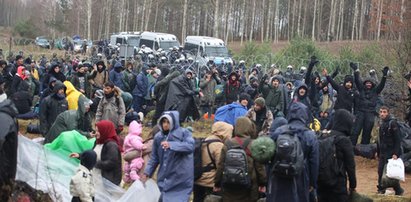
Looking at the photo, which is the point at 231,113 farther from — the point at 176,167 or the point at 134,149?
the point at 176,167

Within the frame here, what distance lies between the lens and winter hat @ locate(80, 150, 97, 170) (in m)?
7.18

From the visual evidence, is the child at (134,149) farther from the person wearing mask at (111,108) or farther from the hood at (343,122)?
the hood at (343,122)

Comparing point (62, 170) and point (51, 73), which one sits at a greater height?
point (51, 73)

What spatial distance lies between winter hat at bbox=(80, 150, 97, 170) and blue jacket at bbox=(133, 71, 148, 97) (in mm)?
10062

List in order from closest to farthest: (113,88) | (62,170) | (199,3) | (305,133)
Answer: (305,133)
(62,170)
(113,88)
(199,3)

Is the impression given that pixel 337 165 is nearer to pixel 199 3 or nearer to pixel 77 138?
pixel 77 138

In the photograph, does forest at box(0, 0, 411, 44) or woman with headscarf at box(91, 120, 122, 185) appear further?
forest at box(0, 0, 411, 44)

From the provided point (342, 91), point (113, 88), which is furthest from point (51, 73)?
point (342, 91)

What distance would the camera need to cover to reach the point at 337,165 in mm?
7582

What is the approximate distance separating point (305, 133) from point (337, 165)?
68 centimetres

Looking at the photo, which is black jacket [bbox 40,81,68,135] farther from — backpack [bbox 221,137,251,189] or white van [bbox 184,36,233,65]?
white van [bbox 184,36,233,65]

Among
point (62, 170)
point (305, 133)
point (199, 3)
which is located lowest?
point (62, 170)

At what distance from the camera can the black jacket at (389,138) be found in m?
10.3

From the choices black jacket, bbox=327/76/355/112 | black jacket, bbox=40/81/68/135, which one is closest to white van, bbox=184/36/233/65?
black jacket, bbox=327/76/355/112
